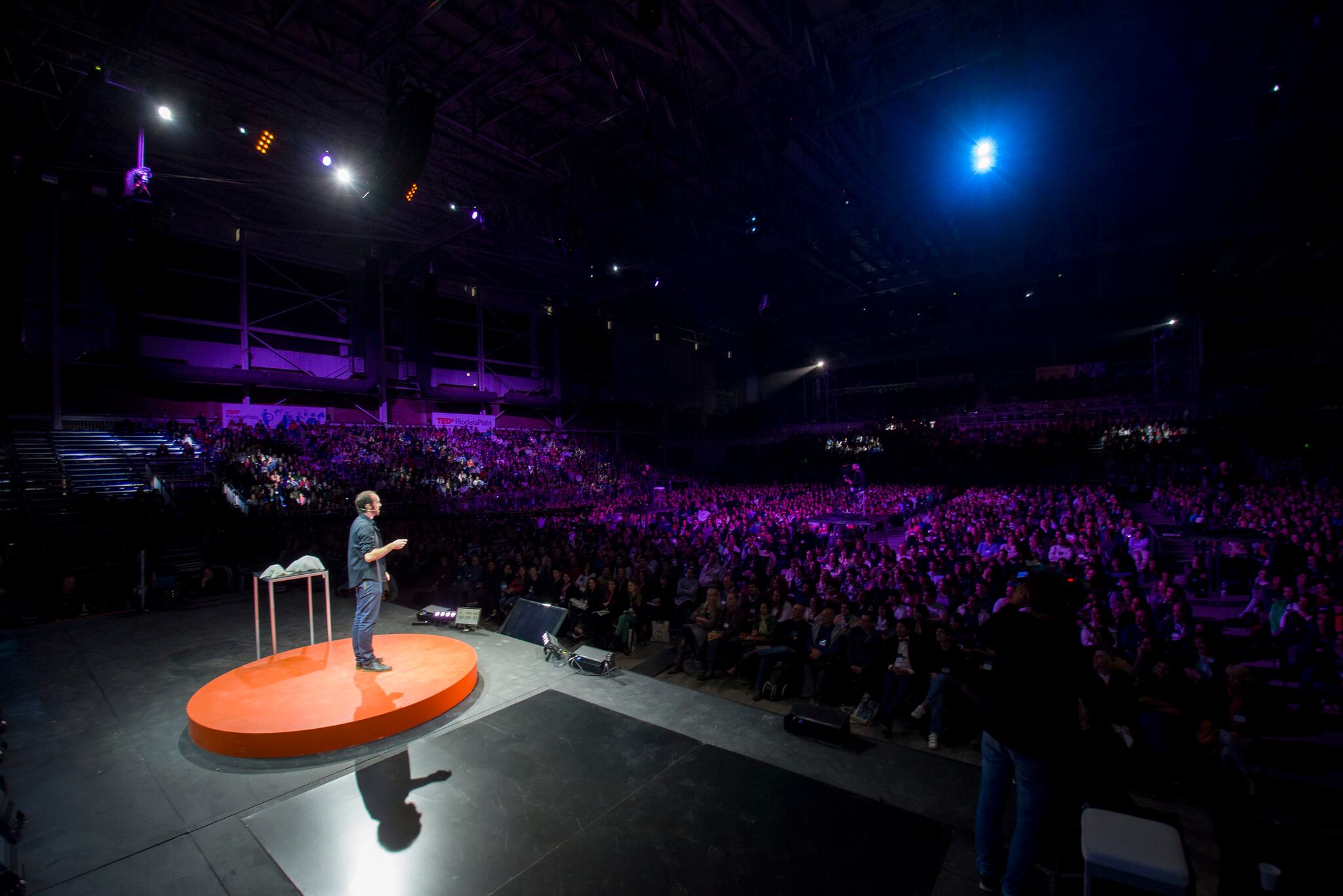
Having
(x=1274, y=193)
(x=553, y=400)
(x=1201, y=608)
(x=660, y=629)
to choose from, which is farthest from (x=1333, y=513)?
(x=553, y=400)

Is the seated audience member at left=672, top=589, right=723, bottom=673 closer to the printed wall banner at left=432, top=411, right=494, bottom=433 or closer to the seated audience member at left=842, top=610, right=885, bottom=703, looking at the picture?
the seated audience member at left=842, top=610, right=885, bottom=703

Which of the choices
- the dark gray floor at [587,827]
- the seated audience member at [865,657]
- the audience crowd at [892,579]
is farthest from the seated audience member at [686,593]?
the dark gray floor at [587,827]

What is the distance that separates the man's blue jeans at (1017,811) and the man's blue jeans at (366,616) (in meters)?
4.61

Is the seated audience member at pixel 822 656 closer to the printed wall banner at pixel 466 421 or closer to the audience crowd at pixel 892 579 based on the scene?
the audience crowd at pixel 892 579

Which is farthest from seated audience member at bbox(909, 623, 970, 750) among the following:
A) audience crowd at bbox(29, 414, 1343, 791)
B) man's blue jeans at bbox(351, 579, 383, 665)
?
man's blue jeans at bbox(351, 579, 383, 665)

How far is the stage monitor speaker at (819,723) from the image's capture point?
4.18 meters

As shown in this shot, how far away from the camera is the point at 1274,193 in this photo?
46.4 ft

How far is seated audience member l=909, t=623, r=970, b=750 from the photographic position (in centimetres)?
433

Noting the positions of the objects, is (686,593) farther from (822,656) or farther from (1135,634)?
(1135,634)

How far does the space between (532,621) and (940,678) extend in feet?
14.7

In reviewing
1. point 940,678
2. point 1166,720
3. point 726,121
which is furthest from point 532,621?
point 726,121

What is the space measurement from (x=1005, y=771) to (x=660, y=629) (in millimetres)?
4722

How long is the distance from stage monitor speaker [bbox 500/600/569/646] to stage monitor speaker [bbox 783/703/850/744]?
287 centimetres

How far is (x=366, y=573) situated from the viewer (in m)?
4.84
